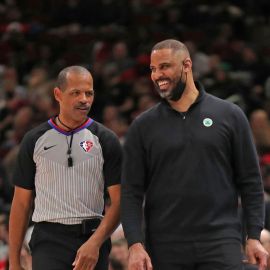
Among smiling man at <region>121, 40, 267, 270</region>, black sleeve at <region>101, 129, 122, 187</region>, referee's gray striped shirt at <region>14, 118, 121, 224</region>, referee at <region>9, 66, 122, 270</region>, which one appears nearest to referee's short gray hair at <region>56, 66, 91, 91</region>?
referee at <region>9, 66, 122, 270</region>

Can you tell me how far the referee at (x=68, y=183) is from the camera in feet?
15.9

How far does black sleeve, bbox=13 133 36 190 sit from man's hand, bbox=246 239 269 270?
1.30m

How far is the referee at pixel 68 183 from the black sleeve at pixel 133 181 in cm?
19

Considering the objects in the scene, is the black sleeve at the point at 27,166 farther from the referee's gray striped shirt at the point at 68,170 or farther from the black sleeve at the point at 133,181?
the black sleeve at the point at 133,181

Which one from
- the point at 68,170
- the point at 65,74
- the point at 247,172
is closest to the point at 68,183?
the point at 68,170

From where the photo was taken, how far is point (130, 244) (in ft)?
15.0

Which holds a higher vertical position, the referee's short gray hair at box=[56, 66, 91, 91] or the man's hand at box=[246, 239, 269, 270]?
the referee's short gray hair at box=[56, 66, 91, 91]

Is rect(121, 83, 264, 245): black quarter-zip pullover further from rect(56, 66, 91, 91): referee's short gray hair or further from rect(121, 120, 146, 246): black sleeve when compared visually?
rect(56, 66, 91, 91): referee's short gray hair

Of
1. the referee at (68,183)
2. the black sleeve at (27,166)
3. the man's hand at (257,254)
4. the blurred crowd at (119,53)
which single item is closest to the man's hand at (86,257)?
the referee at (68,183)

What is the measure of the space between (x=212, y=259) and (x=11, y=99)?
879cm

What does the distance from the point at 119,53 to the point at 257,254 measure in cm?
934

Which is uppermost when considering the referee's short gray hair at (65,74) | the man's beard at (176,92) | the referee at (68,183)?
the referee's short gray hair at (65,74)

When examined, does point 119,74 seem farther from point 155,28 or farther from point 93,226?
point 93,226

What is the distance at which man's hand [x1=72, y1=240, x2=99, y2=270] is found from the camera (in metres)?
4.70
